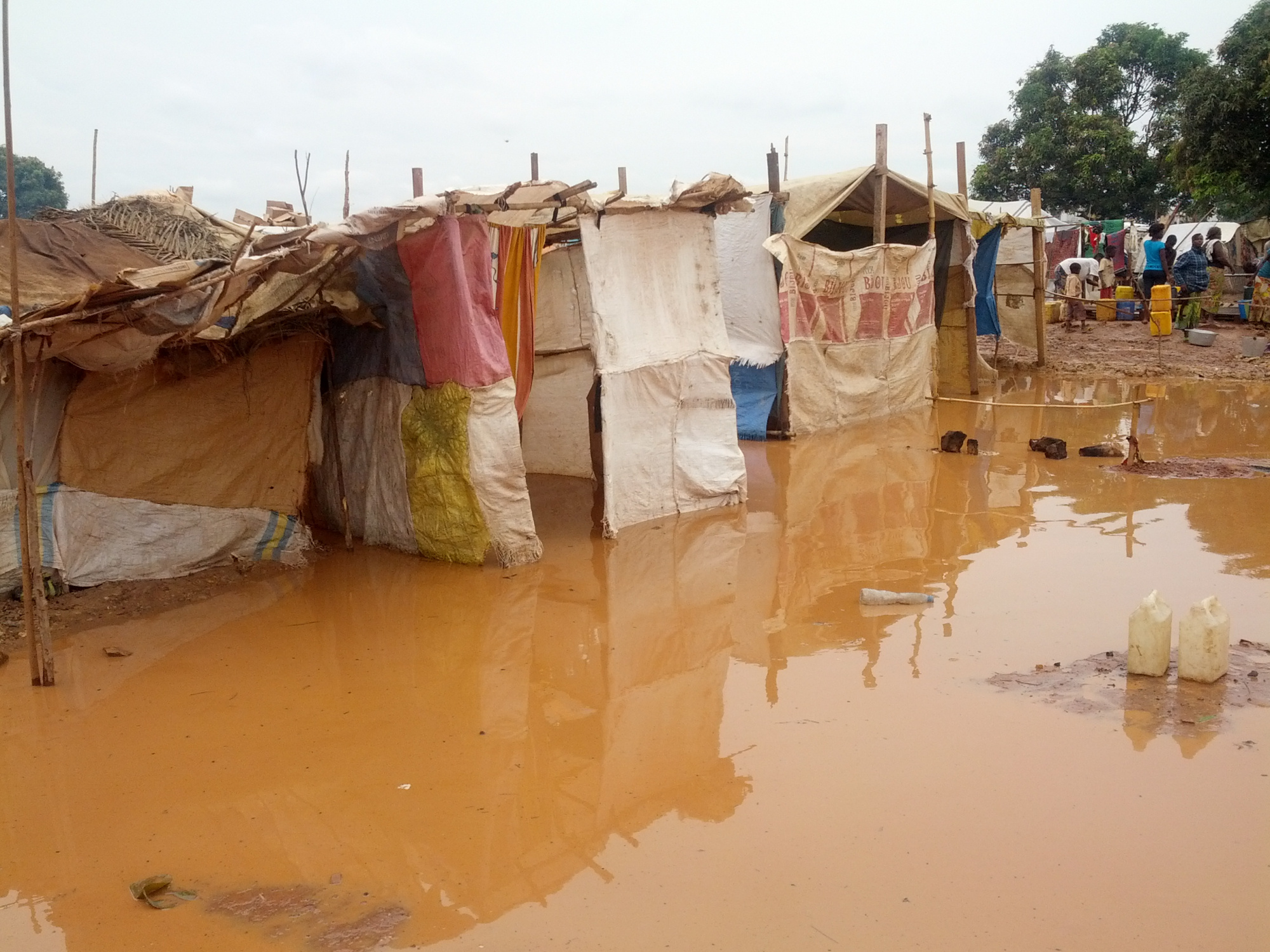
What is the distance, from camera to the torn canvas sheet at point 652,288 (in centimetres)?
734

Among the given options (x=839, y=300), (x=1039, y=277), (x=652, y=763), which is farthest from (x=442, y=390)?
(x=1039, y=277)

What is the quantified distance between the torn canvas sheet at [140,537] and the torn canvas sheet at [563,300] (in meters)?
2.64

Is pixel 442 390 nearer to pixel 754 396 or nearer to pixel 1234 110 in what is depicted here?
pixel 754 396

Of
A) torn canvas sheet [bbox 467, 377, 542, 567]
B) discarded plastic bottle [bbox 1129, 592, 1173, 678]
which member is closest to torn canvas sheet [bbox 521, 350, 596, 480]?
torn canvas sheet [bbox 467, 377, 542, 567]

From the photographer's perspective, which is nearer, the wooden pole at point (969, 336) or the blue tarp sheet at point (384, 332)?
the blue tarp sheet at point (384, 332)

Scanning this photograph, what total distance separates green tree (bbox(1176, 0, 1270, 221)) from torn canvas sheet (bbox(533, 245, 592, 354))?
14755 mm

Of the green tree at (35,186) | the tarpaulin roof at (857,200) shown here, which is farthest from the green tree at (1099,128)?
the green tree at (35,186)

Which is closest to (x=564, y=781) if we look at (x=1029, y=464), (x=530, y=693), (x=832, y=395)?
(x=530, y=693)

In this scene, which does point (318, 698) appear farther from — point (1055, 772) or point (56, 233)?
point (56, 233)

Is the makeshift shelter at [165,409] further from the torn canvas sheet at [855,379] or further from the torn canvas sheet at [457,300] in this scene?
the torn canvas sheet at [855,379]

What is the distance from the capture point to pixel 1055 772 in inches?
144

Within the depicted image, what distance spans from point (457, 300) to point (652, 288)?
193cm

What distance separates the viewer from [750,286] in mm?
10703

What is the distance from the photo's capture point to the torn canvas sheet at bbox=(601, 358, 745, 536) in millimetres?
7469
